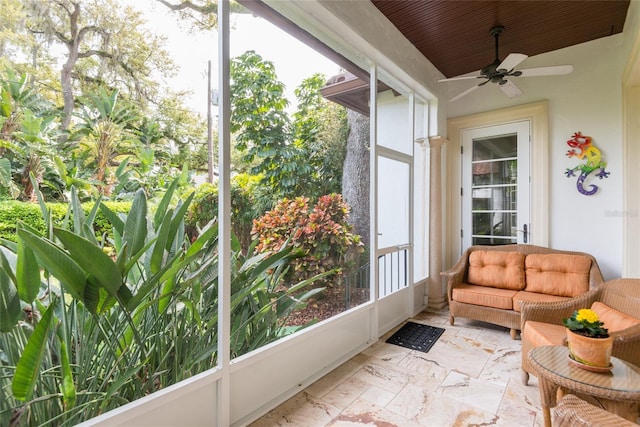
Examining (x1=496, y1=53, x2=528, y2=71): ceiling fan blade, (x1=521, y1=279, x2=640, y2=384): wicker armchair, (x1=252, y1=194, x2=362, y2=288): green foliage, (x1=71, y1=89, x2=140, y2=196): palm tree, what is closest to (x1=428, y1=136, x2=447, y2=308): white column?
(x1=496, y1=53, x2=528, y2=71): ceiling fan blade

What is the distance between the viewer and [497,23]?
321 cm

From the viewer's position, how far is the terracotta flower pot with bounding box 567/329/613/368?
1.62m

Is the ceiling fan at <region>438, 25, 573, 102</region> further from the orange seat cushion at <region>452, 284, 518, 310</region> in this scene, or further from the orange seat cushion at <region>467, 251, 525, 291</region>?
the orange seat cushion at <region>452, 284, 518, 310</region>

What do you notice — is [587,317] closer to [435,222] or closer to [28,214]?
[435,222]

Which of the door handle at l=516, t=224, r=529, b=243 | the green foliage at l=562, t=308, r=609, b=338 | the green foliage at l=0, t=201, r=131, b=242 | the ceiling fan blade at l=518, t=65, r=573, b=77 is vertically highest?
the ceiling fan blade at l=518, t=65, r=573, b=77

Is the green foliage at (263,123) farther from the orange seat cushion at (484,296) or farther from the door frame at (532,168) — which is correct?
the door frame at (532,168)

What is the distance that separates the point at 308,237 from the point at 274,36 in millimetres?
1710

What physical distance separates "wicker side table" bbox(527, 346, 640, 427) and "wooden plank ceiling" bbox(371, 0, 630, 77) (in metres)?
2.97

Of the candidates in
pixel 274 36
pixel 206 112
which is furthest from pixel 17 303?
pixel 274 36

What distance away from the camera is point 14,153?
4.41ft

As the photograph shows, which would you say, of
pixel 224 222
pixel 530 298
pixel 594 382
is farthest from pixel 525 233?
pixel 224 222

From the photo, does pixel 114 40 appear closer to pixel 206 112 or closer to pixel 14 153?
pixel 206 112

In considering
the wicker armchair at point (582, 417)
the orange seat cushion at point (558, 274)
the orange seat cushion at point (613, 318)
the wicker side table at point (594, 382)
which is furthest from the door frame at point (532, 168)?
the wicker armchair at point (582, 417)

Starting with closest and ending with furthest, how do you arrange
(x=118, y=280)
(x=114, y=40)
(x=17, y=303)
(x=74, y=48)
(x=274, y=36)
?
(x=17, y=303)
(x=118, y=280)
(x=74, y=48)
(x=114, y=40)
(x=274, y=36)
